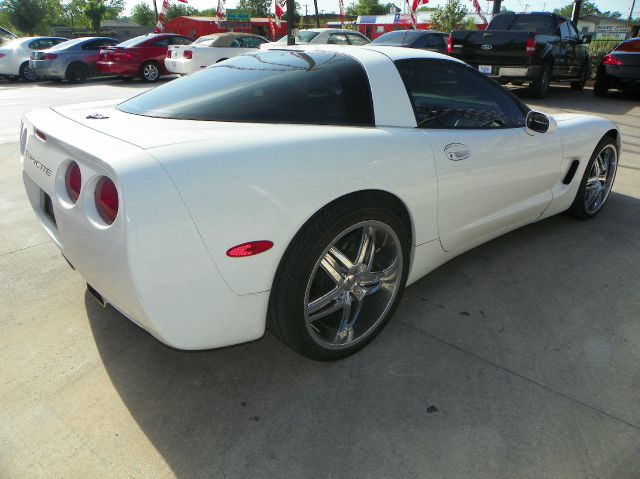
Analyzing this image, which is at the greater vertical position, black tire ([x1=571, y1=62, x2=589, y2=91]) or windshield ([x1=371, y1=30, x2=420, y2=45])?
windshield ([x1=371, y1=30, x2=420, y2=45])

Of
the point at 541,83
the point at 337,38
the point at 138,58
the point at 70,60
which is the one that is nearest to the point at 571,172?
the point at 541,83

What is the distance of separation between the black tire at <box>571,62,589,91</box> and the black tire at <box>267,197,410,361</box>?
1237 cm

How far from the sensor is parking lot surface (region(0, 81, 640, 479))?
72.5 inches

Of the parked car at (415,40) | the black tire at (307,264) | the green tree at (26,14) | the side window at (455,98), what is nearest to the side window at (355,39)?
the parked car at (415,40)

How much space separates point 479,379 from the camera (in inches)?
88.7

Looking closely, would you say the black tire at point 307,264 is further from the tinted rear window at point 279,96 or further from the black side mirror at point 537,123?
the black side mirror at point 537,123

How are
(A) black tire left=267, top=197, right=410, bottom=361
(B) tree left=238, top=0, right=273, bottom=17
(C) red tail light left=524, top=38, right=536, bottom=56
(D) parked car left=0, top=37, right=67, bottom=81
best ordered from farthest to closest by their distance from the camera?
1. (B) tree left=238, top=0, right=273, bottom=17
2. (D) parked car left=0, top=37, right=67, bottom=81
3. (C) red tail light left=524, top=38, right=536, bottom=56
4. (A) black tire left=267, top=197, right=410, bottom=361

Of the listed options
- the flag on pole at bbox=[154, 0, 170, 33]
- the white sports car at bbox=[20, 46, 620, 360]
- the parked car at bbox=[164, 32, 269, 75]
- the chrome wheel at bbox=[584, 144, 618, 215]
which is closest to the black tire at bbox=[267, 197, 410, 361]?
the white sports car at bbox=[20, 46, 620, 360]

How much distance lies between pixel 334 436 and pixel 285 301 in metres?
0.56

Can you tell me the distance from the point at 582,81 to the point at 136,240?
13666 mm

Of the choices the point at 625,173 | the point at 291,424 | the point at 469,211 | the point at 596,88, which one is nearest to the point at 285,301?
the point at 291,424

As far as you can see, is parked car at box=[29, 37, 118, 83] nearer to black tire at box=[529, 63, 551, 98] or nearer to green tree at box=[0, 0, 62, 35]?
black tire at box=[529, 63, 551, 98]

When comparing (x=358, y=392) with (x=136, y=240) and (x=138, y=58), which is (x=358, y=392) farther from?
(x=138, y=58)

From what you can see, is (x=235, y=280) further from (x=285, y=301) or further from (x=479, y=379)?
(x=479, y=379)
